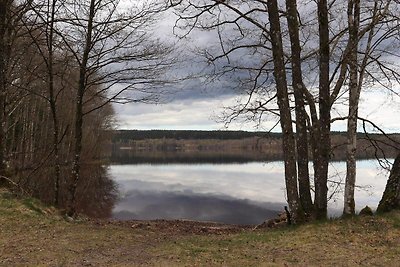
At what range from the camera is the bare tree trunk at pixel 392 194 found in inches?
377

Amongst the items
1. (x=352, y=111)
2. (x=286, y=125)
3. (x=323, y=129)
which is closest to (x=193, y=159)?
(x=352, y=111)

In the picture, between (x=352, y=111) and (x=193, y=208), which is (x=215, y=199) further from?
(x=352, y=111)

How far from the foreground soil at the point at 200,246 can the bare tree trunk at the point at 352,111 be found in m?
1.32

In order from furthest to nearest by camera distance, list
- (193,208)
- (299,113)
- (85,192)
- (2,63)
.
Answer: (85,192) < (193,208) < (2,63) < (299,113)

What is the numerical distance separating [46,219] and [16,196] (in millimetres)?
2167

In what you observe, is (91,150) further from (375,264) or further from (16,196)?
(375,264)

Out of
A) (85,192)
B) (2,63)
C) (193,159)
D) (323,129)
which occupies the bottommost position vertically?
(85,192)

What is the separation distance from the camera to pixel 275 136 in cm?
1327

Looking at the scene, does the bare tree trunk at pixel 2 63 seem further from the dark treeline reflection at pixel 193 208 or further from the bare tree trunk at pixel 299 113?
the dark treeline reflection at pixel 193 208

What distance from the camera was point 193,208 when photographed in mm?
23828

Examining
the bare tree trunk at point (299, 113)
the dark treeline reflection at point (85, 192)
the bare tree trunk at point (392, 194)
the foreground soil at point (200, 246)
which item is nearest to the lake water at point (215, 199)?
the dark treeline reflection at point (85, 192)

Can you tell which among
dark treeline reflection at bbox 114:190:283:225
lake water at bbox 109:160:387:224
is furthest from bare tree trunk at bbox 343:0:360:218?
dark treeline reflection at bbox 114:190:283:225

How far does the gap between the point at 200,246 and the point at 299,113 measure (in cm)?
445

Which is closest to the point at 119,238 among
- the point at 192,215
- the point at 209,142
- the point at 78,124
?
the point at 78,124
